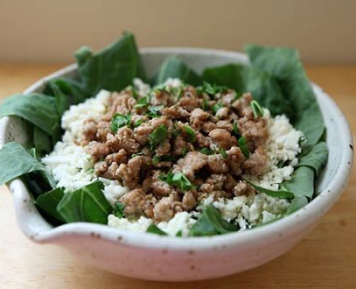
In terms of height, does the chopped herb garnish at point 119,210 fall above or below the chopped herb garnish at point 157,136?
below

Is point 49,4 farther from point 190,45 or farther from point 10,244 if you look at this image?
point 10,244

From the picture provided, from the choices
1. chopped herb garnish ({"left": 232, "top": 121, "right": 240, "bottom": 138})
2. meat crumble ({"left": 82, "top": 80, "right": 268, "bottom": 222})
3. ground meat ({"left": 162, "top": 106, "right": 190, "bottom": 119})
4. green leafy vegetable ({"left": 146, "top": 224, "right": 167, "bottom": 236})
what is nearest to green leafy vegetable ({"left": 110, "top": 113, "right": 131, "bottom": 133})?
meat crumble ({"left": 82, "top": 80, "right": 268, "bottom": 222})

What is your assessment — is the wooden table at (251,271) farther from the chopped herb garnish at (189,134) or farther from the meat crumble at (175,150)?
the chopped herb garnish at (189,134)

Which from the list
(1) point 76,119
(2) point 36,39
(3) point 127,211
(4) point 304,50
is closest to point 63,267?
(3) point 127,211

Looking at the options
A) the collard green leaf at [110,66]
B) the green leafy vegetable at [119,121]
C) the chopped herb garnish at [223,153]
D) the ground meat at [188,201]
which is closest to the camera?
the ground meat at [188,201]

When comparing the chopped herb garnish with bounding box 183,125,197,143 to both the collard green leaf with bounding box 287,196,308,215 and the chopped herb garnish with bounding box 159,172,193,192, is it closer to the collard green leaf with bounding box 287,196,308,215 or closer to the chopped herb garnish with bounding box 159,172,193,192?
the chopped herb garnish with bounding box 159,172,193,192

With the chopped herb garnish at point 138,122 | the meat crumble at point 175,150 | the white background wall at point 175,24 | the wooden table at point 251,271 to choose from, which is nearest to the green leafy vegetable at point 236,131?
the meat crumble at point 175,150

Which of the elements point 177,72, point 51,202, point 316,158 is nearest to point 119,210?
point 51,202
